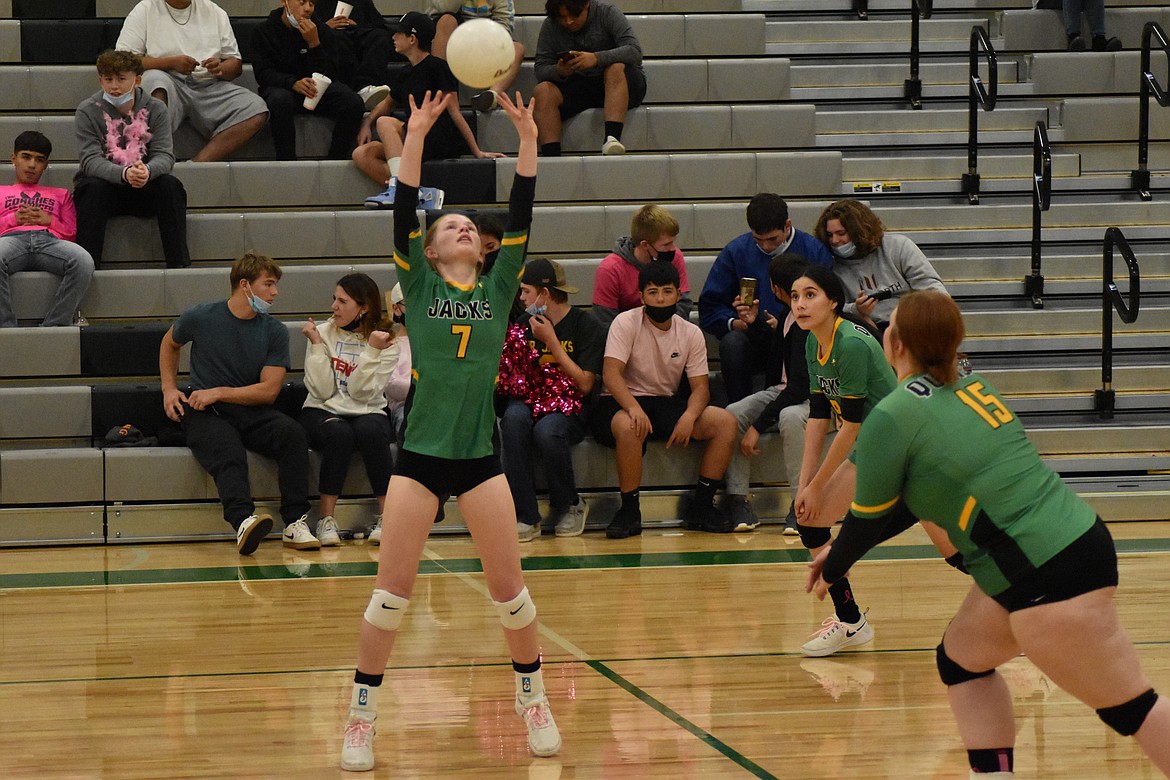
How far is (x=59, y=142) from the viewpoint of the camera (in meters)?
9.01

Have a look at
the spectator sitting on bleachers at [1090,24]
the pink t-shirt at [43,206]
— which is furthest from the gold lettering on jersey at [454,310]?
the spectator sitting on bleachers at [1090,24]

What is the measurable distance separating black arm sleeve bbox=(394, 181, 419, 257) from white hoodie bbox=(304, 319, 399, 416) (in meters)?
3.54

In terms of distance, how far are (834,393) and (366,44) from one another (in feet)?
18.8

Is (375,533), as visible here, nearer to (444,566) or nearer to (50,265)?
(444,566)

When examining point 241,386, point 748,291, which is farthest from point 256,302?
point 748,291

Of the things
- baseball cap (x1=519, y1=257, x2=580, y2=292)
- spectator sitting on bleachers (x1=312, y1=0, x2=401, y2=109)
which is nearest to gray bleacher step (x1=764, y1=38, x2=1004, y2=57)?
spectator sitting on bleachers (x1=312, y1=0, x2=401, y2=109)

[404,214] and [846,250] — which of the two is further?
[846,250]

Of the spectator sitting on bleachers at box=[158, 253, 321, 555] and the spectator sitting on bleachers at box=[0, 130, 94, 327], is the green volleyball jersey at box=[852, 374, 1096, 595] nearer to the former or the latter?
the spectator sitting on bleachers at box=[158, 253, 321, 555]

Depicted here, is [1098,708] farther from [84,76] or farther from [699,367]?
[84,76]

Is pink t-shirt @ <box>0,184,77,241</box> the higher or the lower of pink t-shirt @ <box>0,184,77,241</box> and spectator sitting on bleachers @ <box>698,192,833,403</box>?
the higher

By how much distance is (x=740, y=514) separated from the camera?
24.6 ft

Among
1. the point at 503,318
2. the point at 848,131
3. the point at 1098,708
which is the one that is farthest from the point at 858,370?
the point at 848,131

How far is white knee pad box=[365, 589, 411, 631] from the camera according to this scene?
12.1 ft

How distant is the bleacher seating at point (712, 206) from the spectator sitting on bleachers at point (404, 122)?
7.6 inches
